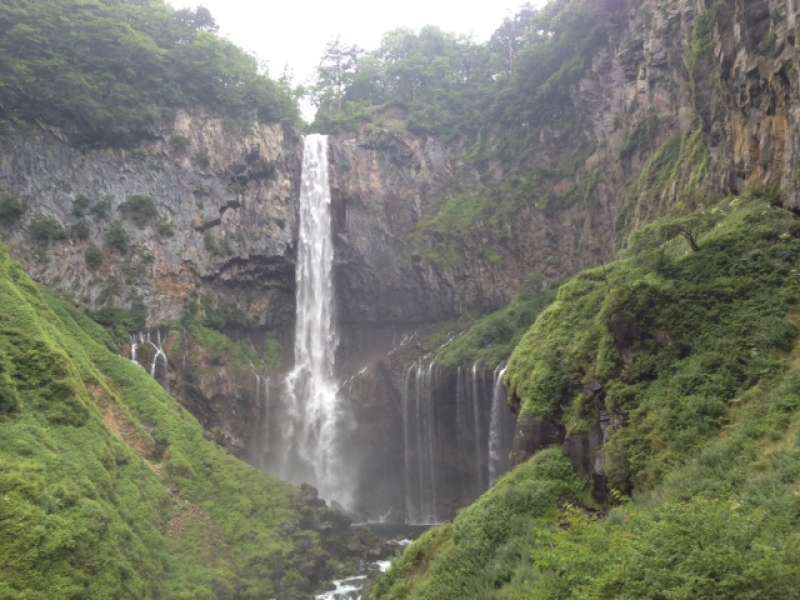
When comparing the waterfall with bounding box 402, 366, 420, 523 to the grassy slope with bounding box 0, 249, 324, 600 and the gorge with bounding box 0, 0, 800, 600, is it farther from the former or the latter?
the grassy slope with bounding box 0, 249, 324, 600

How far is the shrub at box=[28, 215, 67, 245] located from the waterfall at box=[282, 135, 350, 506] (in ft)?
42.3

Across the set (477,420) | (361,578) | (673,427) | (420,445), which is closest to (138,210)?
(420,445)

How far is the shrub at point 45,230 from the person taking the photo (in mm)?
32606

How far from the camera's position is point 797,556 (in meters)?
6.64

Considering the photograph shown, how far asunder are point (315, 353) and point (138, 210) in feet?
40.8

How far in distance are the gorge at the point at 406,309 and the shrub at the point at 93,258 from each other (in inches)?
25.1

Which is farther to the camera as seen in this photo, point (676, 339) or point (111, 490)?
point (111, 490)

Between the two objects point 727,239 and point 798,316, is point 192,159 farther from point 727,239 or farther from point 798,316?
point 798,316

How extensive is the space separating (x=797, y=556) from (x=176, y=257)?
34.5 m

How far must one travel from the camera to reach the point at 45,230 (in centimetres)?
3278

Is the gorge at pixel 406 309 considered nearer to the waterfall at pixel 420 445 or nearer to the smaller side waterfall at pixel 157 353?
the waterfall at pixel 420 445

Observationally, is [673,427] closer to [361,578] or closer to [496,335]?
[361,578]

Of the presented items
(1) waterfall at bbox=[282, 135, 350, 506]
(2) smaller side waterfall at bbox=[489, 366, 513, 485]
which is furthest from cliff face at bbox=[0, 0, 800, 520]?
(2) smaller side waterfall at bbox=[489, 366, 513, 485]

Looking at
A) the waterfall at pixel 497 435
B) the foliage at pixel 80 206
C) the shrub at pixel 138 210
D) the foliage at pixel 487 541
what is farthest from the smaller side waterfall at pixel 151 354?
the foliage at pixel 487 541
